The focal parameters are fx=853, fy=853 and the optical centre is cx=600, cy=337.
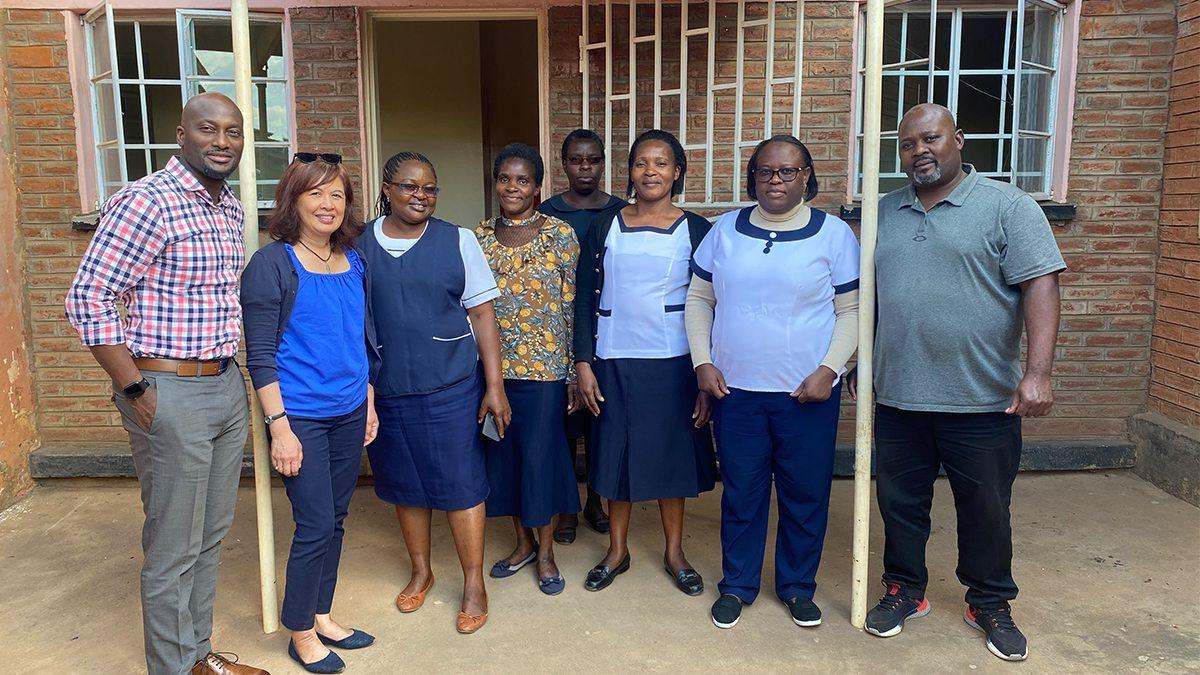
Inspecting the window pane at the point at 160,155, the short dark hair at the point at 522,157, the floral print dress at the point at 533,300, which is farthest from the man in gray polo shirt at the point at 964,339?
the window pane at the point at 160,155

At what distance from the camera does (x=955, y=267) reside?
9.51 ft

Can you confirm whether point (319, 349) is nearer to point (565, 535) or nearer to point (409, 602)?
point (409, 602)

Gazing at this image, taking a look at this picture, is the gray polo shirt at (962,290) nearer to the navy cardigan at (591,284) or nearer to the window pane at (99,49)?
the navy cardigan at (591,284)

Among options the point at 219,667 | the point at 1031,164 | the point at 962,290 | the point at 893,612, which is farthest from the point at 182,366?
the point at 1031,164

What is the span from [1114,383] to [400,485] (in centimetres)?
414

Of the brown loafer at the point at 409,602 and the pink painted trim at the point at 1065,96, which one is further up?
the pink painted trim at the point at 1065,96

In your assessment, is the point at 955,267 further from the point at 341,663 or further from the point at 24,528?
the point at 24,528

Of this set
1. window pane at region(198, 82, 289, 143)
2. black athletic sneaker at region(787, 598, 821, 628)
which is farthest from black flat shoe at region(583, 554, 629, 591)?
window pane at region(198, 82, 289, 143)

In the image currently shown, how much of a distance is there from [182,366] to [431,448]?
953 millimetres

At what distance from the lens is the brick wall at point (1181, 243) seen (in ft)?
14.8

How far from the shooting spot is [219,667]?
9.37 feet

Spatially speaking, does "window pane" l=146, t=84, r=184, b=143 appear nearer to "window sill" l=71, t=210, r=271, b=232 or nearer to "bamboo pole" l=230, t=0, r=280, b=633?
"window sill" l=71, t=210, r=271, b=232

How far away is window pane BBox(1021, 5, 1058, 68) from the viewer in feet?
15.7

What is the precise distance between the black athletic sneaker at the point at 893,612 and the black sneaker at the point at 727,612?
0.48 m
